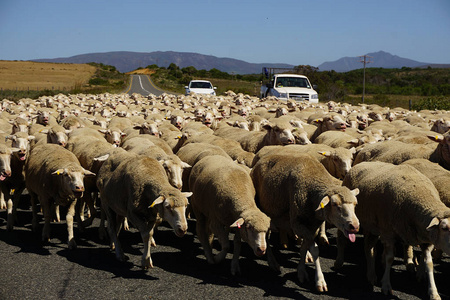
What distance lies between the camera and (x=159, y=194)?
7.23m

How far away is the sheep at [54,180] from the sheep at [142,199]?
1.51ft

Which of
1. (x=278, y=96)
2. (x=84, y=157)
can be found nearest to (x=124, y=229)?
(x=84, y=157)

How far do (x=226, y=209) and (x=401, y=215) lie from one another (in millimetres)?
2459

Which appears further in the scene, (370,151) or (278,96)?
(278,96)

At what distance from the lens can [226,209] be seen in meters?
7.44

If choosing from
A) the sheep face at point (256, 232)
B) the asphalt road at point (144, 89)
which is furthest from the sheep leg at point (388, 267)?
the asphalt road at point (144, 89)

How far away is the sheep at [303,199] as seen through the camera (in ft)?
21.7

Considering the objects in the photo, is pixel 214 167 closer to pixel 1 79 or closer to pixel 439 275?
pixel 439 275

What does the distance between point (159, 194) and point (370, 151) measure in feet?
16.1

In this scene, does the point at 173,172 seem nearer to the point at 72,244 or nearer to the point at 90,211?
the point at 72,244

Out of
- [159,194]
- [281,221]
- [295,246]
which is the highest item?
[159,194]

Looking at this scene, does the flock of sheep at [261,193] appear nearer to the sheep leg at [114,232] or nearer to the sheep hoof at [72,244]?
the sheep leg at [114,232]

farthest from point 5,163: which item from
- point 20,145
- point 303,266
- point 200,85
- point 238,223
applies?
point 200,85

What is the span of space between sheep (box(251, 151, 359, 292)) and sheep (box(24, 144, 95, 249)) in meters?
3.01
